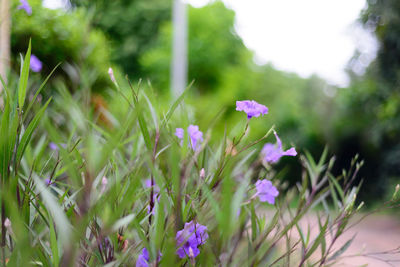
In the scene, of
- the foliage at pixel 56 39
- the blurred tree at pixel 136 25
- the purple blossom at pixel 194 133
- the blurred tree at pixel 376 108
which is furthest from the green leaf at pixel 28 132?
the blurred tree at pixel 136 25

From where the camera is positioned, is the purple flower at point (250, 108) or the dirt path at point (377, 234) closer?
the purple flower at point (250, 108)

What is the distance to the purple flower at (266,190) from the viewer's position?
104 centimetres

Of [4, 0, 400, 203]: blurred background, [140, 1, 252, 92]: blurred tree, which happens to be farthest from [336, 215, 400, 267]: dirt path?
[140, 1, 252, 92]: blurred tree

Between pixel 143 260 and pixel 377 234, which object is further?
pixel 377 234

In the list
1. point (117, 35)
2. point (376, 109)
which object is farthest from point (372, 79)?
point (117, 35)

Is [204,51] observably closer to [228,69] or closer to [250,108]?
[228,69]

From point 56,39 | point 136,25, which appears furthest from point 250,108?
point 136,25

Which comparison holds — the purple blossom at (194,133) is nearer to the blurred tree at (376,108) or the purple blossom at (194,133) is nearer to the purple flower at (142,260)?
the purple flower at (142,260)

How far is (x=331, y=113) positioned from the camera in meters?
10.1

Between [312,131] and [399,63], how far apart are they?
2922mm

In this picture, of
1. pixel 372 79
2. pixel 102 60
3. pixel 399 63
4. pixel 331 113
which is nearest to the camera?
pixel 102 60

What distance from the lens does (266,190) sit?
107cm

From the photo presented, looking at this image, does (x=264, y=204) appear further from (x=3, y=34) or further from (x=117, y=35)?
(x=117, y=35)

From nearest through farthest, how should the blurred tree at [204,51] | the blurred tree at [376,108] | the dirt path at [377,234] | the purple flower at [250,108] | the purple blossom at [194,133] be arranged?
the purple flower at [250,108]
the purple blossom at [194,133]
the dirt path at [377,234]
the blurred tree at [376,108]
the blurred tree at [204,51]
